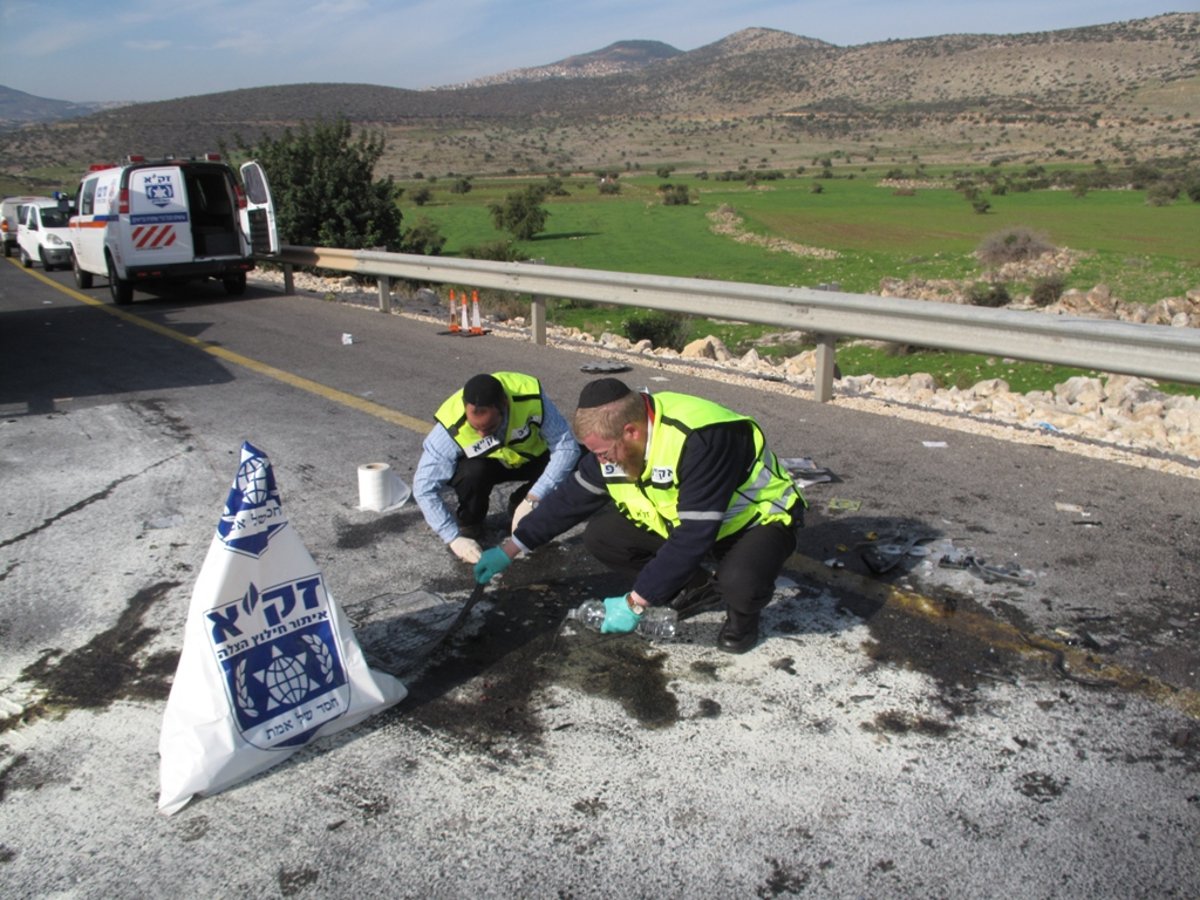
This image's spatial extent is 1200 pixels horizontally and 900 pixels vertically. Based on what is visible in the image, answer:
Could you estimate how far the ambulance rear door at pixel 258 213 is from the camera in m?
15.4

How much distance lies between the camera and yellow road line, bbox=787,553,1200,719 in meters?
3.59

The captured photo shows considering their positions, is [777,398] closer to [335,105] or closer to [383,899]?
[383,899]

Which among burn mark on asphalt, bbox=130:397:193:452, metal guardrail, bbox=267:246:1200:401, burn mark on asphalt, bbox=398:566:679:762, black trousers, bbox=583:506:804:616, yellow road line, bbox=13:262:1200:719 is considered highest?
metal guardrail, bbox=267:246:1200:401

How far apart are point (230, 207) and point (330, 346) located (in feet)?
23.0

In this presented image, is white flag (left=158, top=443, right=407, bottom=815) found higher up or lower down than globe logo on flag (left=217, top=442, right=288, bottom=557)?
lower down

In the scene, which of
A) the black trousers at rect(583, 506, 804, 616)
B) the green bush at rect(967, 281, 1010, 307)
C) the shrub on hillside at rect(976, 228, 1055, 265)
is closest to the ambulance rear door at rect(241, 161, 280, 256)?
the green bush at rect(967, 281, 1010, 307)

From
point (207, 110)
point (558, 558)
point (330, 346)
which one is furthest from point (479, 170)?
point (558, 558)

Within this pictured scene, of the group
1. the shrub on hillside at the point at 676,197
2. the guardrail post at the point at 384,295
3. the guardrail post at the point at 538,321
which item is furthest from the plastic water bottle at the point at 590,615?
the shrub on hillside at the point at 676,197

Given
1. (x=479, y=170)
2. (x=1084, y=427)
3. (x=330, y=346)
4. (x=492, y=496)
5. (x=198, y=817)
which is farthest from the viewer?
(x=479, y=170)

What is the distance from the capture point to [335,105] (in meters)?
131

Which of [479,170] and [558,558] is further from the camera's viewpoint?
[479,170]

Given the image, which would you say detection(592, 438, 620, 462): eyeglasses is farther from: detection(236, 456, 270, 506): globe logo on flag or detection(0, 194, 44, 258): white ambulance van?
detection(0, 194, 44, 258): white ambulance van

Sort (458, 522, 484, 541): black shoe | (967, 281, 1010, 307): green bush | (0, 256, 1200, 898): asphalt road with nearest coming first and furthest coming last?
(0, 256, 1200, 898): asphalt road, (458, 522, 484, 541): black shoe, (967, 281, 1010, 307): green bush

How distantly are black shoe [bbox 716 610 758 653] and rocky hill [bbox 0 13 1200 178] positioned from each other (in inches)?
3245
